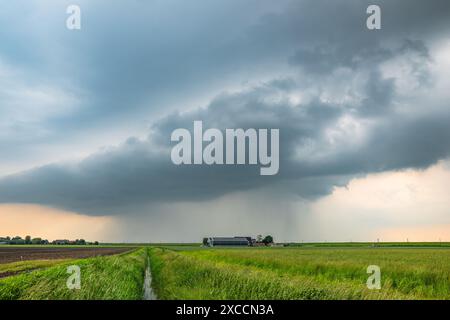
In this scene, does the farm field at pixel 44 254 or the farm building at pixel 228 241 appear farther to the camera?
the farm building at pixel 228 241

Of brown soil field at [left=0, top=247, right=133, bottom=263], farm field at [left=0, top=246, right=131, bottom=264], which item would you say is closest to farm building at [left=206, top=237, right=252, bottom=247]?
farm field at [left=0, top=246, right=131, bottom=264]

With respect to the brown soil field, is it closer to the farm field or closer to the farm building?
the farm field

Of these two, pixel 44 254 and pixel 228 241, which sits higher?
pixel 44 254

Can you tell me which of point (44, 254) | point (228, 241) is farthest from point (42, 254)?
point (228, 241)

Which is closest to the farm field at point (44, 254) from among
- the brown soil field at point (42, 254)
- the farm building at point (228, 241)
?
the brown soil field at point (42, 254)

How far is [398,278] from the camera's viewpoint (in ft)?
81.7

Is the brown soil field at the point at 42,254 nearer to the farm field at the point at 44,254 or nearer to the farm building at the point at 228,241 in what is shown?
the farm field at the point at 44,254

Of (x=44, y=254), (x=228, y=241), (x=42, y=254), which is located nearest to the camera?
(x=42, y=254)

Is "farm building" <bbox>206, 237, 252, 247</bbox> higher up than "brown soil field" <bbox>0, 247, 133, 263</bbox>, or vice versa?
"brown soil field" <bbox>0, 247, 133, 263</bbox>

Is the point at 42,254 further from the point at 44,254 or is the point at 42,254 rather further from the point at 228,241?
the point at 228,241

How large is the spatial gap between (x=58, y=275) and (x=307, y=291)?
14713 millimetres

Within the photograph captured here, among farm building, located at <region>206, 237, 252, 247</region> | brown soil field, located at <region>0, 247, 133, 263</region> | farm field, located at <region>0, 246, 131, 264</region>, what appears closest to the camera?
brown soil field, located at <region>0, 247, 133, 263</region>

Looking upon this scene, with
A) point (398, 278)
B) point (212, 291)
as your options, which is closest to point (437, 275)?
point (398, 278)
